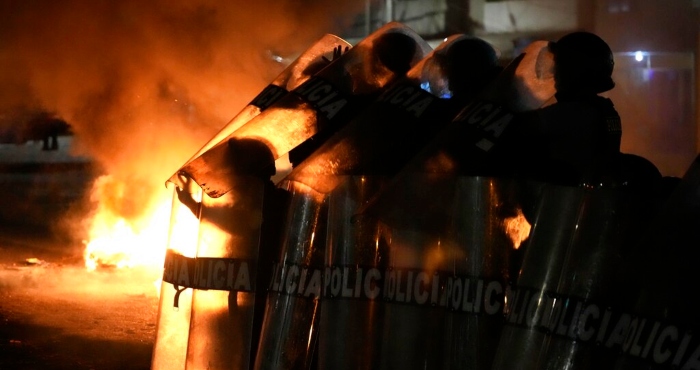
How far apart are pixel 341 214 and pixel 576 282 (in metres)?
0.87

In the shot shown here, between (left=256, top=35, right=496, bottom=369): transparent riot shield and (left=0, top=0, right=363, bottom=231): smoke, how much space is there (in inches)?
130

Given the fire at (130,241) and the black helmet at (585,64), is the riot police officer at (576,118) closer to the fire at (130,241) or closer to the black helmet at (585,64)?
the black helmet at (585,64)

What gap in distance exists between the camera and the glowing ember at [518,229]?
246cm

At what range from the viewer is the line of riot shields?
2.05 m

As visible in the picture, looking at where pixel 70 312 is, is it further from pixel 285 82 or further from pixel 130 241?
pixel 285 82

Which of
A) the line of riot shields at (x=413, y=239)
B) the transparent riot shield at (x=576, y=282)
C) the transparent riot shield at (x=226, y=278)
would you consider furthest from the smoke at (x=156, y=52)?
the transparent riot shield at (x=576, y=282)

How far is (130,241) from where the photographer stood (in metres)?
9.97

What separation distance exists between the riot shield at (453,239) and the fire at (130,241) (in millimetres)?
6553

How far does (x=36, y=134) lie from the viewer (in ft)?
27.8

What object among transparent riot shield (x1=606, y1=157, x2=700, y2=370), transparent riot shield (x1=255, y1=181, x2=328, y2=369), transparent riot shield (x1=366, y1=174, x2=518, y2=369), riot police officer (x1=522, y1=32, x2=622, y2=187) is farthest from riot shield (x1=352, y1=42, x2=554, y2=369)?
transparent riot shield (x1=606, y1=157, x2=700, y2=370)

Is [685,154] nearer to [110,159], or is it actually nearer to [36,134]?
[110,159]

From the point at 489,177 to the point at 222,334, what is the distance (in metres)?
1.17

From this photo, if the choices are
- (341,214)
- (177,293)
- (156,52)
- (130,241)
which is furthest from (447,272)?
(130,241)

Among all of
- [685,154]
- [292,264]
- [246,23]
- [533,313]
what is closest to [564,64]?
[533,313]
